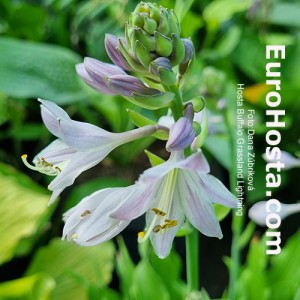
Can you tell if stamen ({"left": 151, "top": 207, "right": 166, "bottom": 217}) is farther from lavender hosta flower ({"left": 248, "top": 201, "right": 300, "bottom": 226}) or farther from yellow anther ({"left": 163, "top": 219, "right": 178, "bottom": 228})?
lavender hosta flower ({"left": 248, "top": 201, "right": 300, "bottom": 226})

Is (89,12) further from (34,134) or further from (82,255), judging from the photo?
(82,255)

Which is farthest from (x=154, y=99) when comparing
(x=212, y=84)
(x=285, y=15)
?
(x=285, y=15)

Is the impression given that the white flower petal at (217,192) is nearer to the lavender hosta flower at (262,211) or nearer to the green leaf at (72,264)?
the lavender hosta flower at (262,211)

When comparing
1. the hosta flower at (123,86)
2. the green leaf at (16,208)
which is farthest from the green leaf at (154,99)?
the green leaf at (16,208)

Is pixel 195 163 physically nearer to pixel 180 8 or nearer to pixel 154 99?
pixel 154 99

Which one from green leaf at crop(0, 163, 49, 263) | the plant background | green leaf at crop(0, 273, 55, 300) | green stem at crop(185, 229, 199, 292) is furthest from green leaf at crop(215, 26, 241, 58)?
green stem at crop(185, 229, 199, 292)
